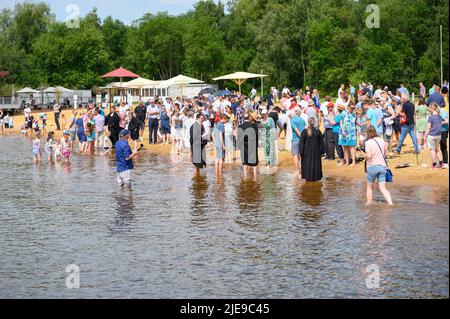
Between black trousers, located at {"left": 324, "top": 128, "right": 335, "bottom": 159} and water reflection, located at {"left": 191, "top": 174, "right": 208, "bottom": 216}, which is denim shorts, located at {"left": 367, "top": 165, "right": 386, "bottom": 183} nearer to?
water reflection, located at {"left": 191, "top": 174, "right": 208, "bottom": 216}

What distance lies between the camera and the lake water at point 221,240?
11523 millimetres

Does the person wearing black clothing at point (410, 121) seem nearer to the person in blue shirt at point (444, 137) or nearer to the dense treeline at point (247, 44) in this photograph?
the person in blue shirt at point (444, 137)

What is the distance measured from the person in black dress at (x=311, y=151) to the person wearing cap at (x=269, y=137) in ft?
6.74

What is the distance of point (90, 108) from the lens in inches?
1288

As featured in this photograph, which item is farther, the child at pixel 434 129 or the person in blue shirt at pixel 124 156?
the child at pixel 434 129

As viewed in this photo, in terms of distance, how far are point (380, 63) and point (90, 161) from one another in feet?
119

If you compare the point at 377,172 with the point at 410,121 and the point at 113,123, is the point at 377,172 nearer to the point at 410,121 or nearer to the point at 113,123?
the point at 410,121

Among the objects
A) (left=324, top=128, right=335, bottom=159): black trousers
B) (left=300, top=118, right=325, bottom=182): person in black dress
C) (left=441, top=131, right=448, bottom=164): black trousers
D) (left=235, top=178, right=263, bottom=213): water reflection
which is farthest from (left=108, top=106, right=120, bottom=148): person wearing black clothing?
(left=441, top=131, right=448, bottom=164): black trousers

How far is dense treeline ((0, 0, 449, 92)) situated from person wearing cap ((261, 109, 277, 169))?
34.4 metres

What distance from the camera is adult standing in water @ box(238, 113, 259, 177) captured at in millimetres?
21984

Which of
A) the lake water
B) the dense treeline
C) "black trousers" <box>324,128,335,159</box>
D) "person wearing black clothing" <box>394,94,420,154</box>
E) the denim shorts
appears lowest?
the lake water

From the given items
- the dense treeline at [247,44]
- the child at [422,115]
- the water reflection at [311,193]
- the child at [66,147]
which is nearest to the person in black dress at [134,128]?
the child at [66,147]

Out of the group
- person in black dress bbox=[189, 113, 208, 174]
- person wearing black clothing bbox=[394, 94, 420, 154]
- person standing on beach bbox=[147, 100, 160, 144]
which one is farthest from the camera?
person standing on beach bbox=[147, 100, 160, 144]

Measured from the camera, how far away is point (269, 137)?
23469mm
